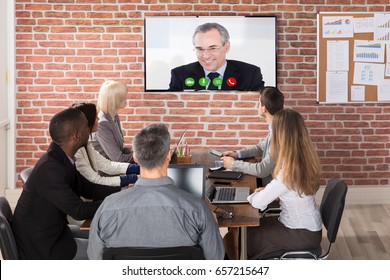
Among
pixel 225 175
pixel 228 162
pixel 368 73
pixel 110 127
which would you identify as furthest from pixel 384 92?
pixel 110 127

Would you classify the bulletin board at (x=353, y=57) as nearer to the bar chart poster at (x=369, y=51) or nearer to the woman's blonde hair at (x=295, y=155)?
the bar chart poster at (x=369, y=51)

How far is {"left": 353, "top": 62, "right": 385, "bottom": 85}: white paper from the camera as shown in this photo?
677 centimetres

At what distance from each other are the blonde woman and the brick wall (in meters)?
1.00

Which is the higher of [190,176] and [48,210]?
[190,176]

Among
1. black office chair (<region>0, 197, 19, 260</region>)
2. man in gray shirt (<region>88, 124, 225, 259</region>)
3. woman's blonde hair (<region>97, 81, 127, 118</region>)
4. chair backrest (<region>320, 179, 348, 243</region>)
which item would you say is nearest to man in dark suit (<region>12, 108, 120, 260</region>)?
black office chair (<region>0, 197, 19, 260</region>)

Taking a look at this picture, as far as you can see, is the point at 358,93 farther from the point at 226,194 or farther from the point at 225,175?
the point at 226,194

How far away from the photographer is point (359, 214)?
21.8 ft

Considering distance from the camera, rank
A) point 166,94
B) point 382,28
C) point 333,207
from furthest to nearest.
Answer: point 166,94, point 382,28, point 333,207

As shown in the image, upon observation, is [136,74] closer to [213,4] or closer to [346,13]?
[213,4]

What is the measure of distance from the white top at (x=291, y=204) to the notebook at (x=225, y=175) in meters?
0.67

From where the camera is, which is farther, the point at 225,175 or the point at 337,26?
the point at 337,26

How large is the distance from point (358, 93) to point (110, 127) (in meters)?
2.62

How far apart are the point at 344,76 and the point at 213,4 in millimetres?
1433

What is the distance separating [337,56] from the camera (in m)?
6.76
